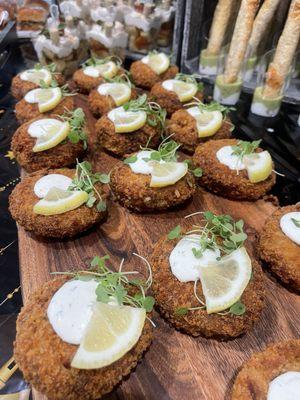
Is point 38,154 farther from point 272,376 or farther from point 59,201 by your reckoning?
point 272,376

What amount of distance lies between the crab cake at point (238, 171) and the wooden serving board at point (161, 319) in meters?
0.12

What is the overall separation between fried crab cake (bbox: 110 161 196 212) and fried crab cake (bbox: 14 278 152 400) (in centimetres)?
126

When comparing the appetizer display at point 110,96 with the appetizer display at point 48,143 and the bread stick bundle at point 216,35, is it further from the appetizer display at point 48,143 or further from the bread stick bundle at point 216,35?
the bread stick bundle at point 216,35

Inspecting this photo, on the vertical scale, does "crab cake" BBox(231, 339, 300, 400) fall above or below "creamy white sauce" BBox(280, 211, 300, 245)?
below

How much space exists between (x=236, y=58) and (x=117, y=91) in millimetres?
1579

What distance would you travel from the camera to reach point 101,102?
13.6ft

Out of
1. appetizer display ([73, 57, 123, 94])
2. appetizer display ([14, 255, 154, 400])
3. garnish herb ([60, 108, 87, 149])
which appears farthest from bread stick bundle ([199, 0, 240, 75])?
appetizer display ([14, 255, 154, 400])

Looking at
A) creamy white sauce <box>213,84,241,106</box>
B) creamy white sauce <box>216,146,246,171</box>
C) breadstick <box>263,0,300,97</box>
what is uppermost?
breadstick <box>263,0,300,97</box>

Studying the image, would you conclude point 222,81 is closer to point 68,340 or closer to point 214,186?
point 214,186

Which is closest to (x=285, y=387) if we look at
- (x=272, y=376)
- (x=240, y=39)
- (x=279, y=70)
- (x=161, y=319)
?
(x=272, y=376)

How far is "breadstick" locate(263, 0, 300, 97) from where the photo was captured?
405cm

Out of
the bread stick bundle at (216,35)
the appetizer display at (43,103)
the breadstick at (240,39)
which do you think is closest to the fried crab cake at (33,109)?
the appetizer display at (43,103)

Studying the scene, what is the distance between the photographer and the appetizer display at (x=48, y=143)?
3.37 m

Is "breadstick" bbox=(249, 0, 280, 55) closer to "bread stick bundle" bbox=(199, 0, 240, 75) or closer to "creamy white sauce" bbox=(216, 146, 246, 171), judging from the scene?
"bread stick bundle" bbox=(199, 0, 240, 75)
